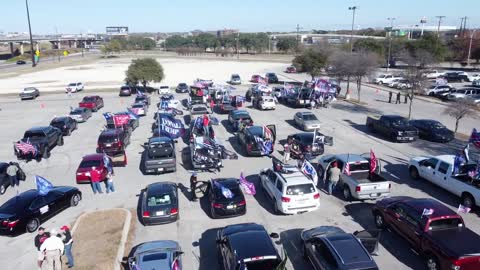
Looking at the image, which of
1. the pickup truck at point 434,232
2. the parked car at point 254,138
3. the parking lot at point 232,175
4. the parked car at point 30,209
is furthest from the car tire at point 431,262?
the parked car at point 30,209

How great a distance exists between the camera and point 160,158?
67.5ft

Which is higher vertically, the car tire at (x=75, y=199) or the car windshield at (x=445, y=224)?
the car windshield at (x=445, y=224)

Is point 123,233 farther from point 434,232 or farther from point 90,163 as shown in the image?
point 434,232

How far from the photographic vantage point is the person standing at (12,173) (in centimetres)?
1880

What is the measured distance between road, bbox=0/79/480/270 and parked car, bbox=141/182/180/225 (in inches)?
13.3

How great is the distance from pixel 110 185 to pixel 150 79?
3507cm

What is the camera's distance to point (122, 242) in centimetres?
1327

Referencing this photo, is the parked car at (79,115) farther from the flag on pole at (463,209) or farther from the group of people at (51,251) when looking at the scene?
the flag on pole at (463,209)

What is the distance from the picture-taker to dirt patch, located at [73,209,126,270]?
12.1 meters

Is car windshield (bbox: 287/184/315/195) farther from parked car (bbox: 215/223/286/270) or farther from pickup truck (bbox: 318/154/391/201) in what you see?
parked car (bbox: 215/223/286/270)

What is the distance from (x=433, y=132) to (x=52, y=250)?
24.3 metres

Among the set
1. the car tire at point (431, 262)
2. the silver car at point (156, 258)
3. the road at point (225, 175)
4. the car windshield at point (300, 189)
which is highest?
the car windshield at point (300, 189)

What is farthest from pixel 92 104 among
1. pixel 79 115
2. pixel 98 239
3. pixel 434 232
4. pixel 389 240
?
pixel 434 232

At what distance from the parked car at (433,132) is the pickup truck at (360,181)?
37.0 ft
